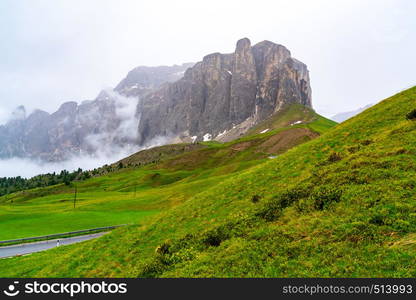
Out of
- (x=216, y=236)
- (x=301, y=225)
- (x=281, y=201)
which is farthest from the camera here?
(x=281, y=201)

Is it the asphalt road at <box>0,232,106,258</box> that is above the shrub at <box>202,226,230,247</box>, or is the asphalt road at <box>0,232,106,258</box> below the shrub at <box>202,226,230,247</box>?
below

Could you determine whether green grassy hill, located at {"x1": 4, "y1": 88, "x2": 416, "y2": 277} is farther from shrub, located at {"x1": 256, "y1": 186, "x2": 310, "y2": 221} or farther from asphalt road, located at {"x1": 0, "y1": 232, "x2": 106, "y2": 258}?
asphalt road, located at {"x1": 0, "y1": 232, "x2": 106, "y2": 258}

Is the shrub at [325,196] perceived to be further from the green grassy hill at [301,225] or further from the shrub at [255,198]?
the shrub at [255,198]

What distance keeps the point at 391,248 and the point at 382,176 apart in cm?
693

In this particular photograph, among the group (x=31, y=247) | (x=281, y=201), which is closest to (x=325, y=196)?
(x=281, y=201)

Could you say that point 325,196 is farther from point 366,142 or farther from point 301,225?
point 366,142

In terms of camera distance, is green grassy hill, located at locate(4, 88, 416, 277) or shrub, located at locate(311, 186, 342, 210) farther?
shrub, located at locate(311, 186, 342, 210)

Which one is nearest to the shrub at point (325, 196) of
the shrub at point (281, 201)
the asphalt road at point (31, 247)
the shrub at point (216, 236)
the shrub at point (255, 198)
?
the shrub at point (281, 201)

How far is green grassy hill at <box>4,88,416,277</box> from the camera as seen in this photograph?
433 inches

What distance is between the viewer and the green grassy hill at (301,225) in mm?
10991

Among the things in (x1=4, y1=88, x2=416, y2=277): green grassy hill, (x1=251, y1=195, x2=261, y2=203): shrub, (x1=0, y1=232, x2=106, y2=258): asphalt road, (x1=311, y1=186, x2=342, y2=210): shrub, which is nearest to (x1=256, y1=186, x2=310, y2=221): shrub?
(x1=4, y1=88, x2=416, y2=277): green grassy hill

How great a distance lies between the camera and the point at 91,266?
63.9 ft

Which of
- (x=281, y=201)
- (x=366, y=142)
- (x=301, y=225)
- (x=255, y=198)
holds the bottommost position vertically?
(x=301, y=225)

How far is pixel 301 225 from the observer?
553 inches
